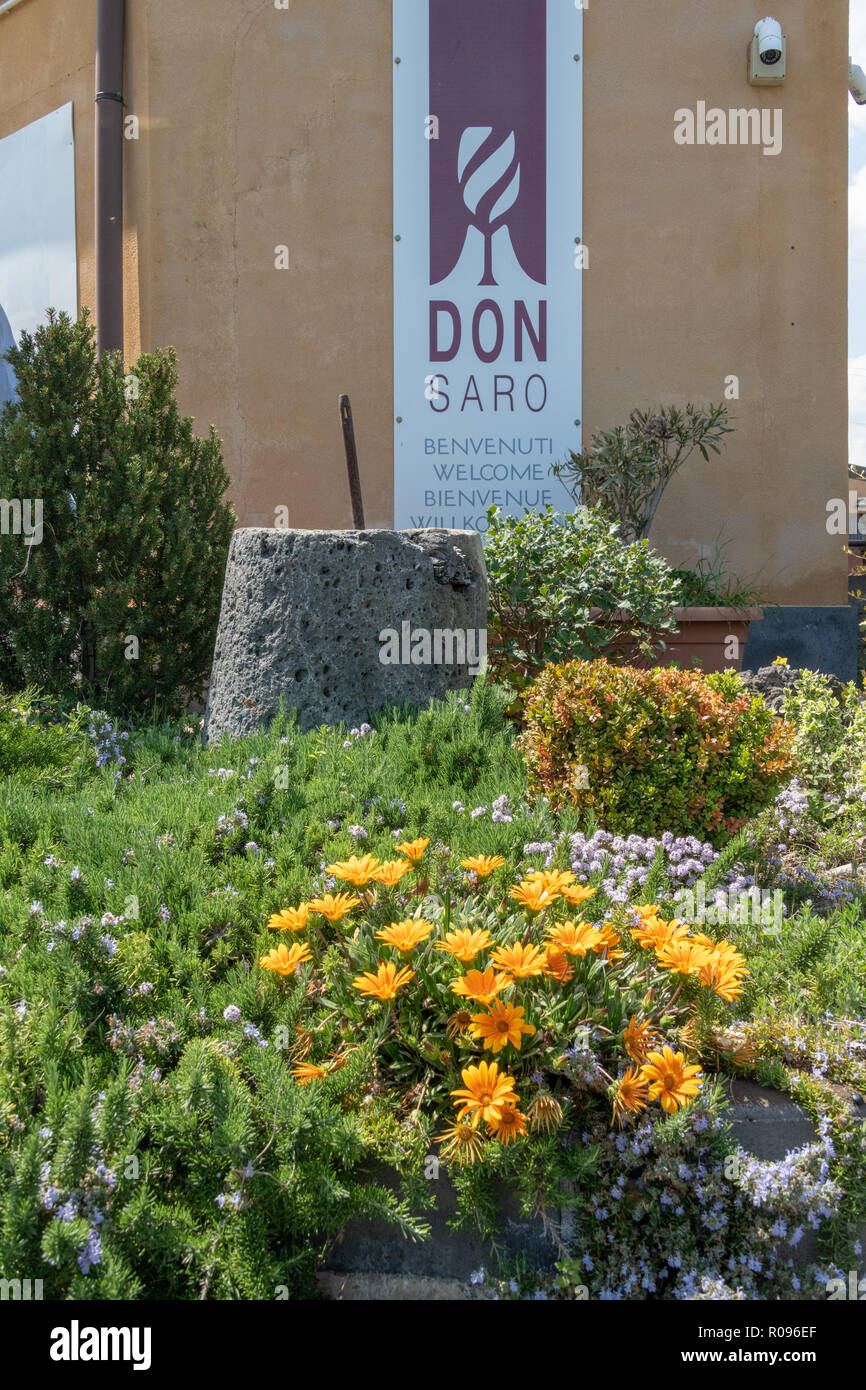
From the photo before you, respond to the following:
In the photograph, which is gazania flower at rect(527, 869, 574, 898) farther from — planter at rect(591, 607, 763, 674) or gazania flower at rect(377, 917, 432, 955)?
planter at rect(591, 607, 763, 674)

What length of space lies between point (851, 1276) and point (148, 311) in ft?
23.1

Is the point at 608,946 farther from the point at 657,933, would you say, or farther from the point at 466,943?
the point at 466,943

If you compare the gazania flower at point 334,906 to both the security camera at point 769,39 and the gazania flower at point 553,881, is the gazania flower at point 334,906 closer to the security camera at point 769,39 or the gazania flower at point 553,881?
the gazania flower at point 553,881

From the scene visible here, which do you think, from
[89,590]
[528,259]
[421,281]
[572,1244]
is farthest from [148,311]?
[572,1244]

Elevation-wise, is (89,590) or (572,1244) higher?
(89,590)

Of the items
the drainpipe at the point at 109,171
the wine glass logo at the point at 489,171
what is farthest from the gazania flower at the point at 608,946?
the drainpipe at the point at 109,171

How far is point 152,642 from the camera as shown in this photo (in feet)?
16.6

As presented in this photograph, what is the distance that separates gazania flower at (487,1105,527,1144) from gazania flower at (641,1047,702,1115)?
0.24 metres

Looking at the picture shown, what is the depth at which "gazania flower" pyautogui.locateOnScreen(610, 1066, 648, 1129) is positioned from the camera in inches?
73.4

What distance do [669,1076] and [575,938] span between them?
30 centimetres

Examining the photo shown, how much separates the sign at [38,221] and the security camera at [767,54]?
190 inches

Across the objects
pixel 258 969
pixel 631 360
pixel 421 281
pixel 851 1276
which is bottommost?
pixel 851 1276

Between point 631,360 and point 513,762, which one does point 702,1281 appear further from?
point 631,360

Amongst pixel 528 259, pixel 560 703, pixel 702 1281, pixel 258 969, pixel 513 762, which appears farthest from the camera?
pixel 528 259
